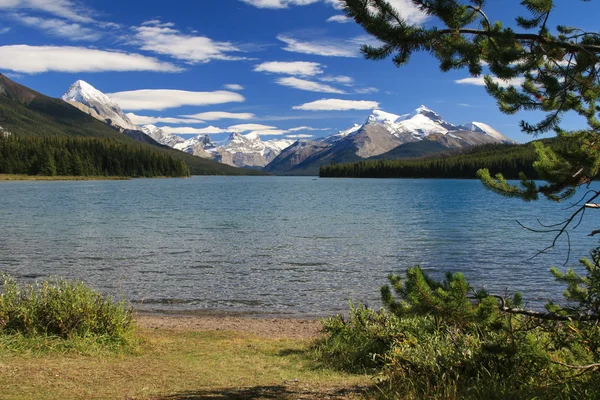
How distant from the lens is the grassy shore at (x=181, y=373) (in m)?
9.45

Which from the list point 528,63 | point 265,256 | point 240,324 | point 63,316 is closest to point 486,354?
point 528,63

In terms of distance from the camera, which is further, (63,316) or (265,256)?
(265,256)

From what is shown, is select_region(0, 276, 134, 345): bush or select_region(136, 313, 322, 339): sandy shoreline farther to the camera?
select_region(136, 313, 322, 339): sandy shoreline

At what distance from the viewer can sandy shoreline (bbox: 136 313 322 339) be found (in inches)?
722

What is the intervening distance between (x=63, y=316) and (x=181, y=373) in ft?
13.7

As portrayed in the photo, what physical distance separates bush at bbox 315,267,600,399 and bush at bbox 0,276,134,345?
28.1ft

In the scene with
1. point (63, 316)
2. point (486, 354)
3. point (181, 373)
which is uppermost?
point (486, 354)

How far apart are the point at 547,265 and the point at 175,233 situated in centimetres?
3193

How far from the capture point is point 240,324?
19.9m

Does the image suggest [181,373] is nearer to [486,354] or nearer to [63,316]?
[63,316]

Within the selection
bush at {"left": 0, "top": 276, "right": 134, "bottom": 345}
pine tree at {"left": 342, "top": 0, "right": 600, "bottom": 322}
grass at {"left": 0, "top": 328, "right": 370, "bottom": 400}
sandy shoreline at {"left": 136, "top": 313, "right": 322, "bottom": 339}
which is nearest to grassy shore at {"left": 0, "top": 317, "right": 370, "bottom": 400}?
grass at {"left": 0, "top": 328, "right": 370, "bottom": 400}

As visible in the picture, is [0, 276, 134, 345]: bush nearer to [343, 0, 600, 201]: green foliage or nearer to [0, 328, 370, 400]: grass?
[0, 328, 370, 400]: grass

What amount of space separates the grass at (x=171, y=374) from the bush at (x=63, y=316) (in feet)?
2.45

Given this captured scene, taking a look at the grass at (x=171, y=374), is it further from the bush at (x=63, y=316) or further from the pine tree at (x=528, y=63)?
the pine tree at (x=528, y=63)
